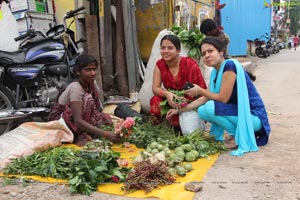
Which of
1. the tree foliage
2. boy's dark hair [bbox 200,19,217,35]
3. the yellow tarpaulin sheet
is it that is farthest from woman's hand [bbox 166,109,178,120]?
the tree foliage

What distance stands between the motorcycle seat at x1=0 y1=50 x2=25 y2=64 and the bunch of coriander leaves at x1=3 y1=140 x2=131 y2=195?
5.18ft

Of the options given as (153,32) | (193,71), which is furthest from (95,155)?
(153,32)

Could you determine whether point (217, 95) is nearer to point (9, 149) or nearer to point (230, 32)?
point (9, 149)

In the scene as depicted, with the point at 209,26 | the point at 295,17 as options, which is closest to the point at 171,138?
the point at 209,26

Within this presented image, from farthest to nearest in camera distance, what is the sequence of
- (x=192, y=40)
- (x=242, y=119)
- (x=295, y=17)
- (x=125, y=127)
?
(x=295, y=17) → (x=192, y=40) → (x=125, y=127) → (x=242, y=119)

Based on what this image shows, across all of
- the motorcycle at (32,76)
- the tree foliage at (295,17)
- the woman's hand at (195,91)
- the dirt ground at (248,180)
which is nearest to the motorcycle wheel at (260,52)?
the dirt ground at (248,180)

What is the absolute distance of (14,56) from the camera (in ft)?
14.9

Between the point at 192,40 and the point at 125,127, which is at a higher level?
the point at 192,40

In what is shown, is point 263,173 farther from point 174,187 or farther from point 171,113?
point 171,113

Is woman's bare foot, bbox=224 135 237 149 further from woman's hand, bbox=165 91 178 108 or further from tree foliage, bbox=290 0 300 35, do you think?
tree foliage, bbox=290 0 300 35

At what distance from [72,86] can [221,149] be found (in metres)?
1.69

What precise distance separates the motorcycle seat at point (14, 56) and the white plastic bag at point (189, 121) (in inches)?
83.9

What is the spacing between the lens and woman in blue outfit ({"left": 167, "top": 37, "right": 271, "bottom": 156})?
3615mm

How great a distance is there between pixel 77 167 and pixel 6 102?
1991mm
